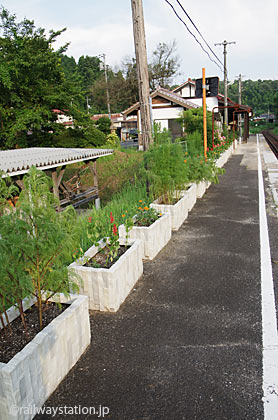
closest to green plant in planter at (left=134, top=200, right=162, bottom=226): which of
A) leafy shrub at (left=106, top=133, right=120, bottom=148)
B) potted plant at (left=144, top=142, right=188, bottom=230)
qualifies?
potted plant at (left=144, top=142, right=188, bottom=230)

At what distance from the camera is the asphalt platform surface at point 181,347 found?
8.71 feet

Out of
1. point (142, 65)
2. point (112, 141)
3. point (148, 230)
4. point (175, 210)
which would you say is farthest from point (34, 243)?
Result: point (112, 141)

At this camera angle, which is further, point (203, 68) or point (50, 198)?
point (203, 68)

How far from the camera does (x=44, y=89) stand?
16953mm

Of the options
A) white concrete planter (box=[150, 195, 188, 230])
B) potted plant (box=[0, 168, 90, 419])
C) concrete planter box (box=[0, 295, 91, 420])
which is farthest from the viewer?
white concrete planter (box=[150, 195, 188, 230])

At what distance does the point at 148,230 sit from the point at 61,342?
269 centimetres

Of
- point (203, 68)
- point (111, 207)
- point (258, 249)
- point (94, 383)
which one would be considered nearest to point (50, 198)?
point (94, 383)

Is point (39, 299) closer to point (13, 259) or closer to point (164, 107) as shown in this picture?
point (13, 259)

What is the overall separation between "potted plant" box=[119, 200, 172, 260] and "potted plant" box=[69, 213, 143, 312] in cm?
31

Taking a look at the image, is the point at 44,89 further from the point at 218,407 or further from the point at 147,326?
the point at 218,407

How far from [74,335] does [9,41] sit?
17948 mm

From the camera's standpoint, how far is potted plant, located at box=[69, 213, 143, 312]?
12.8 feet

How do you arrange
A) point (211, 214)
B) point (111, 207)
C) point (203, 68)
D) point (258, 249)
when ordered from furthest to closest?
point (203, 68)
point (211, 214)
point (111, 207)
point (258, 249)

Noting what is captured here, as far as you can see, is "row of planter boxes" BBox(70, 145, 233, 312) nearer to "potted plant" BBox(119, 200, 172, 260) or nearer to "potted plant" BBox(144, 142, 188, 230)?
"potted plant" BBox(119, 200, 172, 260)
